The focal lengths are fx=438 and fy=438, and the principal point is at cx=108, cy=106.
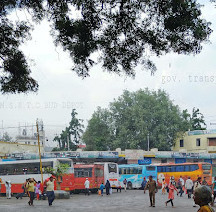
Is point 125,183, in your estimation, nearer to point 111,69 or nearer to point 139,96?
point 139,96

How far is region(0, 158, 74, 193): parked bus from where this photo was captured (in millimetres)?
34688

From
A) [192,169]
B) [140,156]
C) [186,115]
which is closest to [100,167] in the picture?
[192,169]

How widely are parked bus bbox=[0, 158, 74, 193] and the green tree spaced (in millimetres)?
37682

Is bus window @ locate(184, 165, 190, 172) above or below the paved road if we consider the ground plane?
below

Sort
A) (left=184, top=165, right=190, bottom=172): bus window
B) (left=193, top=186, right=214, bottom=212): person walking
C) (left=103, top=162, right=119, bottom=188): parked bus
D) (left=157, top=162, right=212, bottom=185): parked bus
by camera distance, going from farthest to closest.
Answer: 1. (left=184, top=165, right=190, bottom=172): bus window
2. (left=157, top=162, right=212, bottom=185): parked bus
3. (left=103, top=162, right=119, bottom=188): parked bus
4. (left=193, top=186, right=214, bottom=212): person walking

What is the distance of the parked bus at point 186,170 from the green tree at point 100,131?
26075 mm

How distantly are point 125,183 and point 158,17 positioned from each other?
3666 cm

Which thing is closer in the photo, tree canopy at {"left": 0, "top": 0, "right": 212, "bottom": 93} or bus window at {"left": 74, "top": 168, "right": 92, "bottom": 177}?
tree canopy at {"left": 0, "top": 0, "right": 212, "bottom": 93}

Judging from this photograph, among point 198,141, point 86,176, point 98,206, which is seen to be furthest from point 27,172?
point 198,141

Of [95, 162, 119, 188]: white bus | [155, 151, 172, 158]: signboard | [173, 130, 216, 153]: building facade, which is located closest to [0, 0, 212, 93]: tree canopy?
[95, 162, 119, 188]: white bus

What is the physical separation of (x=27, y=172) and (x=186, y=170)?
58.6 feet

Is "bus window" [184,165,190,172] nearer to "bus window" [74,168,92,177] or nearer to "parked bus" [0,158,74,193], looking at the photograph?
"bus window" [74,168,92,177]

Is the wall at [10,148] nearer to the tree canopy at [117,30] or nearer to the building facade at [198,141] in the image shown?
the building facade at [198,141]

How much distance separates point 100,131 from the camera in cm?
7450
